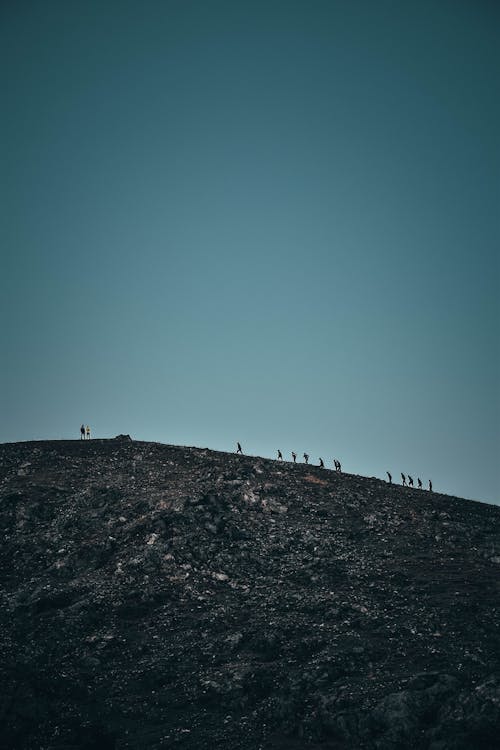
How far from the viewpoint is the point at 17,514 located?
172 ft

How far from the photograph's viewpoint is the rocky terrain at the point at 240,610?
2848 centimetres

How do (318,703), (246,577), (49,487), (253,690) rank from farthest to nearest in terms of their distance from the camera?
(49,487)
(246,577)
(253,690)
(318,703)

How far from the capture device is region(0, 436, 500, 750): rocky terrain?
28.5m

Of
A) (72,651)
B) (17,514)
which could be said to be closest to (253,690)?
(72,651)

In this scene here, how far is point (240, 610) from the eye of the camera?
39.4 metres

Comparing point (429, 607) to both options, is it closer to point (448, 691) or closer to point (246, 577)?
point (448, 691)

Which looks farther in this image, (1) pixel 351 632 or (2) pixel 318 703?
(1) pixel 351 632

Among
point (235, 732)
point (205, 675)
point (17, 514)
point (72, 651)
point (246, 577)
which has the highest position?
point (17, 514)

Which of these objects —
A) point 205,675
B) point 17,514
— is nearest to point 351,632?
point 205,675

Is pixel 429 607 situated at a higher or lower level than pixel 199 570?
lower

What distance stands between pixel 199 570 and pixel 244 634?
931cm

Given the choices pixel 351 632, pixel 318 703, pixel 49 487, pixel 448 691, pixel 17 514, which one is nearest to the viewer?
pixel 448 691

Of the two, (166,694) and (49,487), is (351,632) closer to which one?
(166,694)

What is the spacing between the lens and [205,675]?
109 feet
